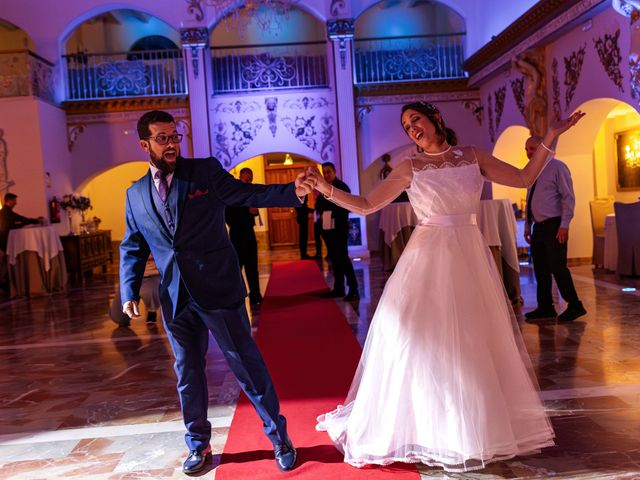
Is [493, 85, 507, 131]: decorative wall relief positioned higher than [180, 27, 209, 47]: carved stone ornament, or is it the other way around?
[180, 27, 209, 47]: carved stone ornament

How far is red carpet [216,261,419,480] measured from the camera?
288 cm

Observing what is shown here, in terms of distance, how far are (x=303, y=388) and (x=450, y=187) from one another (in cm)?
175

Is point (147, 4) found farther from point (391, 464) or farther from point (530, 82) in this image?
point (391, 464)

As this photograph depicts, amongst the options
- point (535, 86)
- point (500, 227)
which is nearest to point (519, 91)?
point (535, 86)

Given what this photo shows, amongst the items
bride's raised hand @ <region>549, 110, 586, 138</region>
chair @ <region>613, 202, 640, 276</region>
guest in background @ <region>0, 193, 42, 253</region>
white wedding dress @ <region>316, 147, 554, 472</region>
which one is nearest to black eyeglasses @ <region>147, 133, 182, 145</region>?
white wedding dress @ <region>316, 147, 554, 472</region>

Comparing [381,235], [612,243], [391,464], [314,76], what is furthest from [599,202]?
[391,464]

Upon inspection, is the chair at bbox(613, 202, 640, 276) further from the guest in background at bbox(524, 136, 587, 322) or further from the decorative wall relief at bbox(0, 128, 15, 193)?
the decorative wall relief at bbox(0, 128, 15, 193)

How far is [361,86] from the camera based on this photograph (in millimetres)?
13320

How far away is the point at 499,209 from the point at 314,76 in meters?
7.70

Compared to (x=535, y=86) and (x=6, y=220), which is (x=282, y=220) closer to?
(x=6, y=220)

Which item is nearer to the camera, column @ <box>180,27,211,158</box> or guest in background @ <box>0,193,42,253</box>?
guest in background @ <box>0,193,42,253</box>

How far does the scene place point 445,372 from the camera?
2805 millimetres

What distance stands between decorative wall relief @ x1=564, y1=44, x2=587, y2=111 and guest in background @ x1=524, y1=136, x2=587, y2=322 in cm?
361

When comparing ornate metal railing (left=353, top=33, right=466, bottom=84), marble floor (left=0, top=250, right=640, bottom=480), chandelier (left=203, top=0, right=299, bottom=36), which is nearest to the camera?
marble floor (left=0, top=250, right=640, bottom=480)
